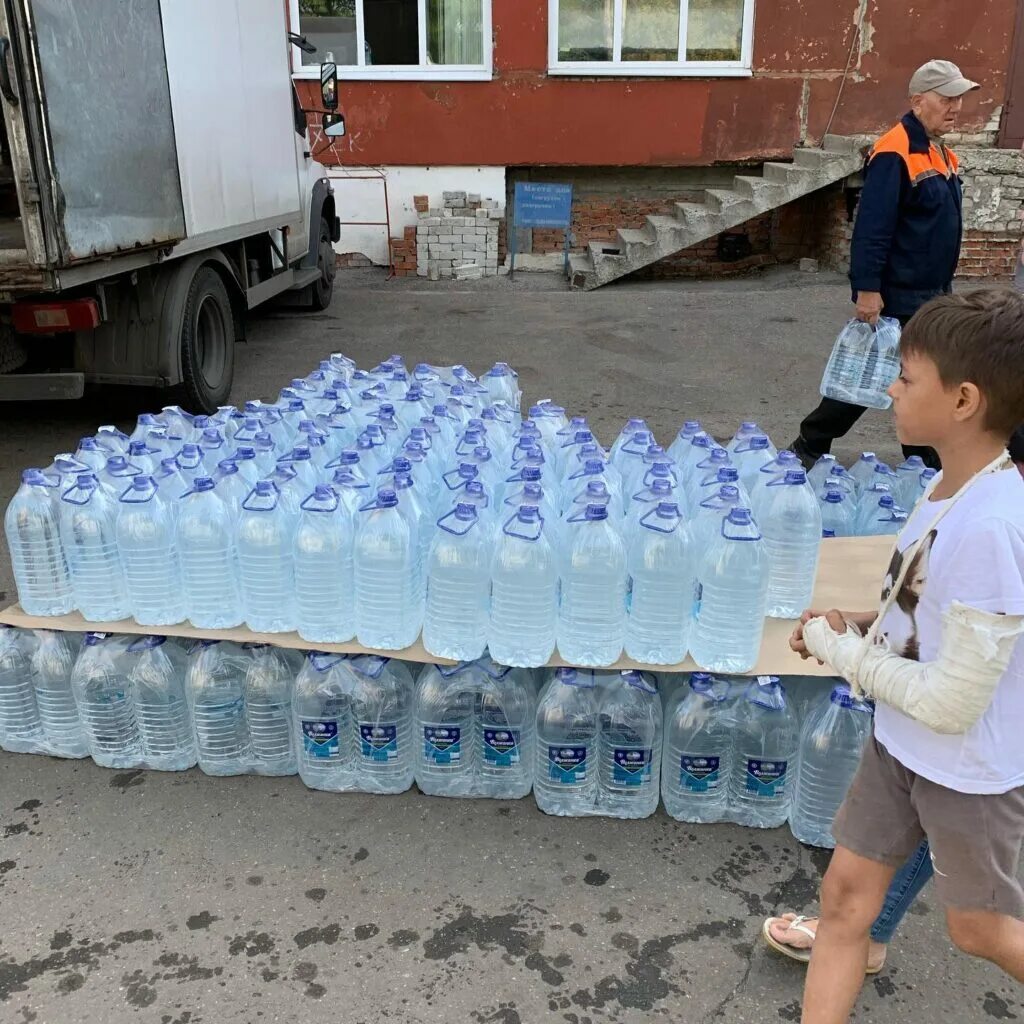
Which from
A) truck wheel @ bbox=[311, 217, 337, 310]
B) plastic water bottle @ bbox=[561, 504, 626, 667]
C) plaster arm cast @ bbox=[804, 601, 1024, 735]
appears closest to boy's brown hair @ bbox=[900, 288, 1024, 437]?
plaster arm cast @ bbox=[804, 601, 1024, 735]

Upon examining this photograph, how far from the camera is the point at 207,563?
3.02 meters

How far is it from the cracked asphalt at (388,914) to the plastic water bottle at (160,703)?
0.07 meters

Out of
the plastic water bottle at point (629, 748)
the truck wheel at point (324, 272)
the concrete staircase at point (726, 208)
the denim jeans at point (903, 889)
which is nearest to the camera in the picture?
the denim jeans at point (903, 889)

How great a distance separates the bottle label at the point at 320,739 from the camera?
9.69ft

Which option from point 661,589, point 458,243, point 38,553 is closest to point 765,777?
point 661,589

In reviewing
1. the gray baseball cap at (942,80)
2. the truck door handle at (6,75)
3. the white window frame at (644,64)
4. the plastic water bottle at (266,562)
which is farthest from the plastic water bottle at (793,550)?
the white window frame at (644,64)

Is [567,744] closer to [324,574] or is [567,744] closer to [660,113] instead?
[324,574]

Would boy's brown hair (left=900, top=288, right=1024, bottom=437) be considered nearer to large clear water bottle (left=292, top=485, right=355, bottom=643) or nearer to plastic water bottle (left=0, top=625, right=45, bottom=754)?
large clear water bottle (left=292, top=485, right=355, bottom=643)

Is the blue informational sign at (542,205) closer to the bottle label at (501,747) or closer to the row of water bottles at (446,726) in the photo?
the row of water bottles at (446,726)

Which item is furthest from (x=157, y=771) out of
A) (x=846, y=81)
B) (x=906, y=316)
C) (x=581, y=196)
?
(x=846, y=81)

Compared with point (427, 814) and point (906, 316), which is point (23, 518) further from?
point (906, 316)

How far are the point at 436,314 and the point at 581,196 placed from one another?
4252mm

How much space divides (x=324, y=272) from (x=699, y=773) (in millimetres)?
9089

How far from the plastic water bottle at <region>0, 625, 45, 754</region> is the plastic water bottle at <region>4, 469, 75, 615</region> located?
6.1 inches
